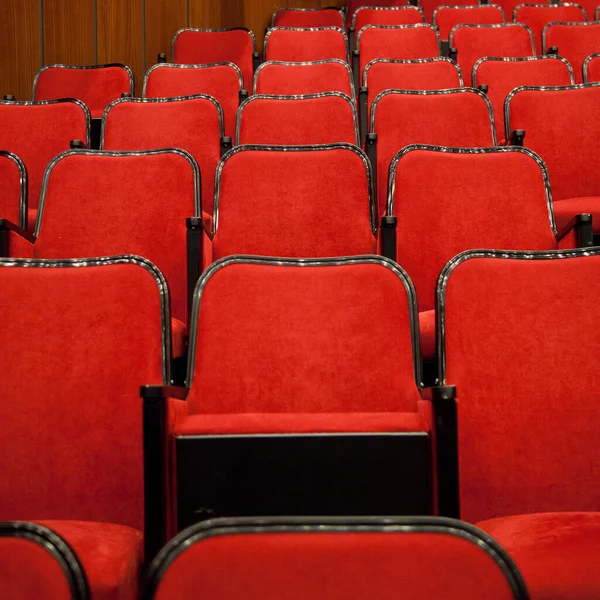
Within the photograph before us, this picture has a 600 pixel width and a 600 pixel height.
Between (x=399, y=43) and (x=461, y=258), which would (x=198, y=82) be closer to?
(x=399, y=43)

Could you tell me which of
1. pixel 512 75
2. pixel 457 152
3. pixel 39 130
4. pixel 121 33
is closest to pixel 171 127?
pixel 39 130

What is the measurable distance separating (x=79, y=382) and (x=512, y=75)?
0.56m

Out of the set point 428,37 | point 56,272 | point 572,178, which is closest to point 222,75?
point 428,37

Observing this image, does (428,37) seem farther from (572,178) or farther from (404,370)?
(404,370)

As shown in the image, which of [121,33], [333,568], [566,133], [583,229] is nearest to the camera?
[333,568]

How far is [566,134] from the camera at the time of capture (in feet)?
1.74

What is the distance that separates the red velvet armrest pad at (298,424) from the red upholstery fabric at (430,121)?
0.31 meters

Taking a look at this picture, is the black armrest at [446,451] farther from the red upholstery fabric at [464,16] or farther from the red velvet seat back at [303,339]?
the red upholstery fabric at [464,16]

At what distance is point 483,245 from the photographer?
40cm

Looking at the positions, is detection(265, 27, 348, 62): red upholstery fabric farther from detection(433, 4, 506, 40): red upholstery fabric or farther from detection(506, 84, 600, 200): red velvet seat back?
detection(506, 84, 600, 200): red velvet seat back

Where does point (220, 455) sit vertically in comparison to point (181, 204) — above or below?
below

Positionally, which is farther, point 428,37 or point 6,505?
point 428,37

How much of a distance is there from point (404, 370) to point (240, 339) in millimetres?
65

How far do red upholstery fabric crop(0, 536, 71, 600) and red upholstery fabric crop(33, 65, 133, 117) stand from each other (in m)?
0.66
